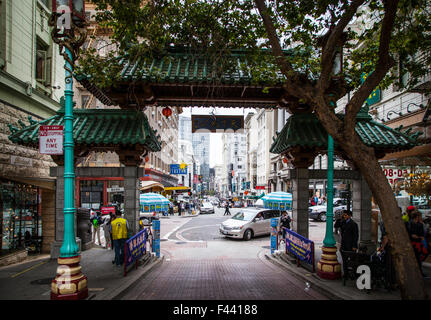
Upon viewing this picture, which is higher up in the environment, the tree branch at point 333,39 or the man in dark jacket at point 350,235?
the tree branch at point 333,39

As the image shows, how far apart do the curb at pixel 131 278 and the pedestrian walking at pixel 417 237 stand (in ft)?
25.2

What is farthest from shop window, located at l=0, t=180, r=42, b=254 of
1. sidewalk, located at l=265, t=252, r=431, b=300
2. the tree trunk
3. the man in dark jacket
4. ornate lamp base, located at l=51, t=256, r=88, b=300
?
the man in dark jacket

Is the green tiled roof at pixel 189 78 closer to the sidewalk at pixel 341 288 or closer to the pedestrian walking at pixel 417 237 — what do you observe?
the pedestrian walking at pixel 417 237

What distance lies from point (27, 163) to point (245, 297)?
33.7 feet

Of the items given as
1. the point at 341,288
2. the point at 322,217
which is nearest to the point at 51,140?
the point at 341,288

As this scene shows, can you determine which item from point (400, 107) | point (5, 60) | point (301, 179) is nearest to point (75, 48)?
point (5, 60)

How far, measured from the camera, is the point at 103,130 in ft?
30.7

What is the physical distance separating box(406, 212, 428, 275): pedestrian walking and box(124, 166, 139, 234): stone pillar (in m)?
8.34

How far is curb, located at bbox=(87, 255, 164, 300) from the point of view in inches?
261

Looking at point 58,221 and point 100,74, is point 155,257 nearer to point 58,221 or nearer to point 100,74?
point 58,221

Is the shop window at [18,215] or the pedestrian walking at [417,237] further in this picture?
the shop window at [18,215]

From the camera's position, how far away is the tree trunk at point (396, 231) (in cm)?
492

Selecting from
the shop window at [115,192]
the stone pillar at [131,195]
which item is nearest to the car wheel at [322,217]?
the shop window at [115,192]

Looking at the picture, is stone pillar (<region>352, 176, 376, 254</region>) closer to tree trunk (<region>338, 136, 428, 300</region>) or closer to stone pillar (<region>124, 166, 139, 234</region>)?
tree trunk (<region>338, 136, 428, 300</region>)
